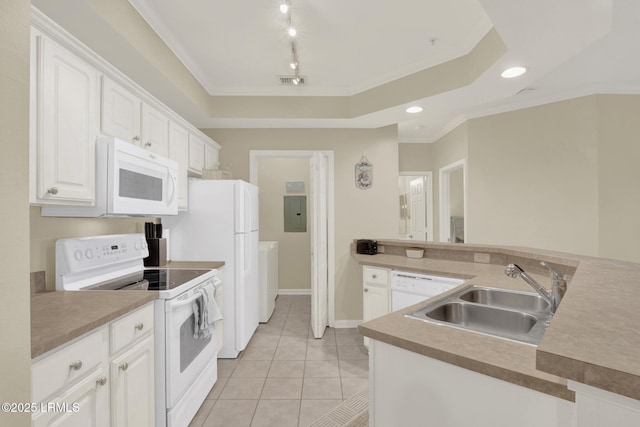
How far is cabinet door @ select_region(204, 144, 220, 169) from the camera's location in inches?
128

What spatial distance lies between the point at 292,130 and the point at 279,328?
241cm

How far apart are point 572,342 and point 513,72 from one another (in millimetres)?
2325

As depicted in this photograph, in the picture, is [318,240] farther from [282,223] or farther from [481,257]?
[282,223]

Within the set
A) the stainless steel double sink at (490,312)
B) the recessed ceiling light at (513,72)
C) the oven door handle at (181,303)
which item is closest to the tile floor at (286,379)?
the oven door handle at (181,303)

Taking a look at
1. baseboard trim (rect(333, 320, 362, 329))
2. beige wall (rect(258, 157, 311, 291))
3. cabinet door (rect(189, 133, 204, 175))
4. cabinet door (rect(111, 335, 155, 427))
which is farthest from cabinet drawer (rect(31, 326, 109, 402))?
beige wall (rect(258, 157, 311, 291))

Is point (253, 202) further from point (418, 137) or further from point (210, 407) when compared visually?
point (418, 137)

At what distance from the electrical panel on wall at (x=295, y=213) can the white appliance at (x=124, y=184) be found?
9.96ft

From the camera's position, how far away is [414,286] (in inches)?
97.6

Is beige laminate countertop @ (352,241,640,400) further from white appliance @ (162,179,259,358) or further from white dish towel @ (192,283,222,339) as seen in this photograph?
white appliance @ (162,179,259,358)

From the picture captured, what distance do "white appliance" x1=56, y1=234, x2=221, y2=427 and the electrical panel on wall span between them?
2916 mm

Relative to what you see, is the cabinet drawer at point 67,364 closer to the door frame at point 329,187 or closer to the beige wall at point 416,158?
the door frame at point 329,187

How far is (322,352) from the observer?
293 centimetres

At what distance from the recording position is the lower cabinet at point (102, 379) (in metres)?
1.00

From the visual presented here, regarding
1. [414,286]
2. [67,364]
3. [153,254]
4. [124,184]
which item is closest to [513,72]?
[414,286]
